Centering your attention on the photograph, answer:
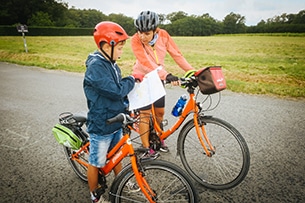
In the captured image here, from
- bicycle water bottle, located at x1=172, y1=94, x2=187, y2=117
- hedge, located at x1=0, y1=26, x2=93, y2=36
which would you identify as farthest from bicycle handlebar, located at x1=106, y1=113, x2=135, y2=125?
hedge, located at x1=0, y1=26, x2=93, y2=36

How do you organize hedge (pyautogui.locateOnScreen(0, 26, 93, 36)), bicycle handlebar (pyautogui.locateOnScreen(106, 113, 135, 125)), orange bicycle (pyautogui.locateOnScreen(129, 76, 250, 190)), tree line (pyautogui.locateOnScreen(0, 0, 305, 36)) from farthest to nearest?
tree line (pyautogui.locateOnScreen(0, 0, 305, 36)) → hedge (pyautogui.locateOnScreen(0, 26, 93, 36)) → orange bicycle (pyautogui.locateOnScreen(129, 76, 250, 190)) → bicycle handlebar (pyautogui.locateOnScreen(106, 113, 135, 125))

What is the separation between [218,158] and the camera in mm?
3047

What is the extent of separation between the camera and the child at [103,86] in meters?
1.76

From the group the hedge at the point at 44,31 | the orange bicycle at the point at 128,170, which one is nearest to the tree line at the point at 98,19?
the hedge at the point at 44,31

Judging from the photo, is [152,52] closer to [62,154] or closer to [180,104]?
[180,104]

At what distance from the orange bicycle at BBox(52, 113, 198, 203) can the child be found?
0.17 meters

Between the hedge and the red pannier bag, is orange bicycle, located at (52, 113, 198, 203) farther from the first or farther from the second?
the hedge

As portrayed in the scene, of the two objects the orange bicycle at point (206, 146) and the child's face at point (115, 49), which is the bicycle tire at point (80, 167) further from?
the child's face at point (115, 49)

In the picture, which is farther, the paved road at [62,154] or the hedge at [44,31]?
the hedge at [44,31]

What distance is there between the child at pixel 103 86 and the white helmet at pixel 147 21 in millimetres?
765

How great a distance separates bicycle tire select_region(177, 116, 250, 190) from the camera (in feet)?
7.66

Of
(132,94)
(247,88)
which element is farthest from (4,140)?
(247,88)

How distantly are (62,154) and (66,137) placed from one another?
130 centimetres

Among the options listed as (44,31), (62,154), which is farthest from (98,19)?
(62,154)
